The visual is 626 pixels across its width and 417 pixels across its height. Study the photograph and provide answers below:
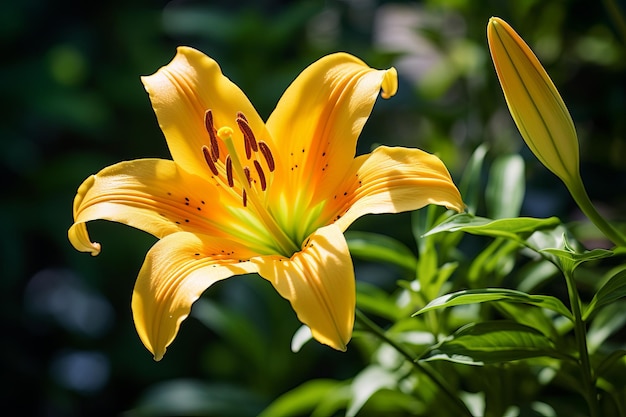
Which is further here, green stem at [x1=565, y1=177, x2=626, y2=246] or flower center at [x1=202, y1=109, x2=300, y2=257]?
flower center at [x1=202, y1=109, x2=300, y2=257]

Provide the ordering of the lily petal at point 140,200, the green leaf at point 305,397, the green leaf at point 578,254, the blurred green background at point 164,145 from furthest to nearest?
the blurred green background at point 164,145 → the green leaf at point 305,397 → the lily petal at point 140,200 → the green leaf at point 578,254

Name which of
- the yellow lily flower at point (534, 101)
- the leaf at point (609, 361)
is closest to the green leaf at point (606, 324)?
the leaf at point (609, 361)

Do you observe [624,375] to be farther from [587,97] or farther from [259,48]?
[259,48]

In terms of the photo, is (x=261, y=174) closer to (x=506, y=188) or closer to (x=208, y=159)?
(x=208, y=159)

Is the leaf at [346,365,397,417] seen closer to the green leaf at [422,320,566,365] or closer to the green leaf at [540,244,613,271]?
the green leaf at [422,320,566,365]

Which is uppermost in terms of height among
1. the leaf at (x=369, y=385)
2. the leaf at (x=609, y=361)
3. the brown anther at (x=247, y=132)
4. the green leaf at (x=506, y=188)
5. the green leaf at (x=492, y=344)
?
the brown anther at (x=247, y=132)

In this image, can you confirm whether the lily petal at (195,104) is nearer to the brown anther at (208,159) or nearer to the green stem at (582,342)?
the brown anther at (208,159)

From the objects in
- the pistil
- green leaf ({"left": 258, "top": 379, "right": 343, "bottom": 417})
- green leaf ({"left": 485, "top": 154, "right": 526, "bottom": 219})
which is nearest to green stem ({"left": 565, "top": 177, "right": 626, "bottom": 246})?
green leaf ({"left": 485, "top": 154, "right": 526, "bottom": 219})
